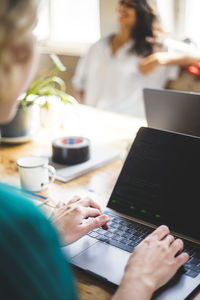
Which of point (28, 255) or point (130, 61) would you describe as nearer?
point (28, 255)

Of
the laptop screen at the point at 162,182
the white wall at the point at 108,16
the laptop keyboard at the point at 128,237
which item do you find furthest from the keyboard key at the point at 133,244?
the white wall at the point at 108,16

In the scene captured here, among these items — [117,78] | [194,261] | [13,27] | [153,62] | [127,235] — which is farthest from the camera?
[117,78]

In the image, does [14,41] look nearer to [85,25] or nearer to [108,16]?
[108,16]

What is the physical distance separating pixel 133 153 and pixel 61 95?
58 cm

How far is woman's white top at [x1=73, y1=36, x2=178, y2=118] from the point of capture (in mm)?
2922

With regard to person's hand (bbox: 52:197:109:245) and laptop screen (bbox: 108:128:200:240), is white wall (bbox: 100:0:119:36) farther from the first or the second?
person's hand (bbox: 52:197:109:245)

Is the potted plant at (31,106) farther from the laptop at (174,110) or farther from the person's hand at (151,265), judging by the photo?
the person's hand at (151,265)

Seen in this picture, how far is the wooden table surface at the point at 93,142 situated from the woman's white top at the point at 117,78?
0.82m

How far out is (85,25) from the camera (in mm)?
4047

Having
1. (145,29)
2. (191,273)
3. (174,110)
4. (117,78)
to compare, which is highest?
(145,29)

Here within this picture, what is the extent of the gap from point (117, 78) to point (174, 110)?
174 centimetres

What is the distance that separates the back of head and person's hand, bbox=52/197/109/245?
17.9 inches

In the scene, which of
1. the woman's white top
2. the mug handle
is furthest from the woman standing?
the mug handle

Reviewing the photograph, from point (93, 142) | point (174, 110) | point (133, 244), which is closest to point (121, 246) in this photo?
point (133, 244)
